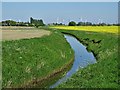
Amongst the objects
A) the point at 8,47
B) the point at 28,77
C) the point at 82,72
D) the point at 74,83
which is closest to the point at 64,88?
the point at 74,83

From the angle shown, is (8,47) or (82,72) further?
(8,47)

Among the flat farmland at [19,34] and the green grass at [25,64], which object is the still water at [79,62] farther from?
the flat farmland at [19,34]

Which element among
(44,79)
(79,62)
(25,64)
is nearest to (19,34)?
(79,62)

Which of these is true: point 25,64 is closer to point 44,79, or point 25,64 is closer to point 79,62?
point 44,79

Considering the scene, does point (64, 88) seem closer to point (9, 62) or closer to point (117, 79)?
point (117, 79)

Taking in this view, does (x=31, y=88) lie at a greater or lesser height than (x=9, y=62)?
lesser

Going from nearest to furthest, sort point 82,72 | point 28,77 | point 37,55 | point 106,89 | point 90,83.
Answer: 1. point 106,89
2. point 90,83
3. point 82,72
4. point 28,77
5. point 37,55

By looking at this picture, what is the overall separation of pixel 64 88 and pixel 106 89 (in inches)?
79.2

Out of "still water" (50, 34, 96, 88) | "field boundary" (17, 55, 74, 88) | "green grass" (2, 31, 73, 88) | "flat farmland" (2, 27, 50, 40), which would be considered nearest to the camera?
"green grass" (2, 31, 73, 88)

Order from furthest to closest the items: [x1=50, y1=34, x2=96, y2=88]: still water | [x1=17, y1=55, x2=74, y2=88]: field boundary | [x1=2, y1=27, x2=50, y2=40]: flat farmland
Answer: [x1=2, y1=27, x2=50, y2=40]: flat farmland
[x1=50, y1=34, x2=96, y2=88]: still water
[x1=17, y1=55, x2=74, y2=88]: field boundary

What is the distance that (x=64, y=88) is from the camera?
1609 cm

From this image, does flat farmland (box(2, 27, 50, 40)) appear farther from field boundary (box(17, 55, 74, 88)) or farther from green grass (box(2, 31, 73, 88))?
green grass (box(2, 31, 73, 88))

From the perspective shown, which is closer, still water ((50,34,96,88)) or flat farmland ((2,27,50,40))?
still water ((50,34,96,88))

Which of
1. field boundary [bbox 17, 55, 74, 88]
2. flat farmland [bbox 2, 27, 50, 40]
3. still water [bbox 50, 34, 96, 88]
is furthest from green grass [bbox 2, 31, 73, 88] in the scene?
flat farmland [bbox 2, 27, 50, 40]
